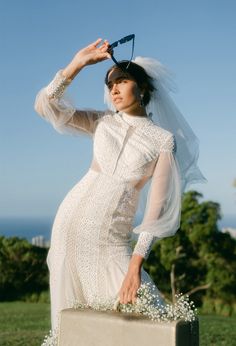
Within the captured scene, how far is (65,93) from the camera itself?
2705 millimetres

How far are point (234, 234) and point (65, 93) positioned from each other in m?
11.5

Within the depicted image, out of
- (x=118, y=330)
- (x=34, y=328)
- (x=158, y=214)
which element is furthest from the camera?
(x=34, y=328)

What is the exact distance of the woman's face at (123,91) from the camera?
2.57 metres

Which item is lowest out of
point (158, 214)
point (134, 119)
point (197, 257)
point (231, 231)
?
point (158, 214)

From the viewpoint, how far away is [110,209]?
2.48 m

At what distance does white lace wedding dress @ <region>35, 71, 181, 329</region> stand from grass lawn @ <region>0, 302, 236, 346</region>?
527cm

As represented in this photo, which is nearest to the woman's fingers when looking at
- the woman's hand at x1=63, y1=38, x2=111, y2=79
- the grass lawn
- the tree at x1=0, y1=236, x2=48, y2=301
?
the woman's hand at x1=63, y1=38, x2=111, y2=79

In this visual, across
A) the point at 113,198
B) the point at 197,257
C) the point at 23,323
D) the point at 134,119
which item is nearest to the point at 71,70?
the point at 134,119

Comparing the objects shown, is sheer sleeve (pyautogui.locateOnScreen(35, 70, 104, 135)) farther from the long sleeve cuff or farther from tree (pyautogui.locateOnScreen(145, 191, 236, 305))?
tree (pyautogui.locateOnScreen(145, 191, 236, 305))

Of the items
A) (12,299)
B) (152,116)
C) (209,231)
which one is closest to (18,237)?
(12,299)

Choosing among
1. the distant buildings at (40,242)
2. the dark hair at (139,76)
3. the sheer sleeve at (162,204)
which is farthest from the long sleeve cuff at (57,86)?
the distant buildings at (40,242)

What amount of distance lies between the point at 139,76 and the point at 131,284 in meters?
0.90

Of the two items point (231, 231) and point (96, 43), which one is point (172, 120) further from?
point (231, 231)

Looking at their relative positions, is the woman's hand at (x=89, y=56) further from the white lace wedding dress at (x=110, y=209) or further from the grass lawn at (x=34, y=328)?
the grass lawn at (x=34, y=328)
